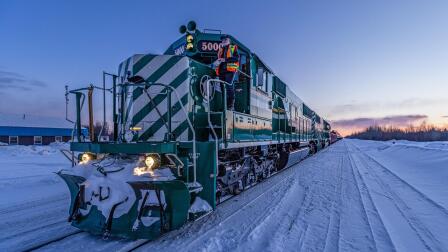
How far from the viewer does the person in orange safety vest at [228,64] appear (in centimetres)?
561

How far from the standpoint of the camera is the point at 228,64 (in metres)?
5.60

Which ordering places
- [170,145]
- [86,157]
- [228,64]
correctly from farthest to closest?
1. [228,64]
2. [86,157]
3. [170,145]

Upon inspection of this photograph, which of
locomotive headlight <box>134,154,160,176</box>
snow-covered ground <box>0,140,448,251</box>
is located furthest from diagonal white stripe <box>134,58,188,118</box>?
snow-covered ground <box>0,140,448,251</box>

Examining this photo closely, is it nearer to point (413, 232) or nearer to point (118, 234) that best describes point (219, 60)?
point (118, 234)

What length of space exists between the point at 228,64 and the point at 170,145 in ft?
7.68

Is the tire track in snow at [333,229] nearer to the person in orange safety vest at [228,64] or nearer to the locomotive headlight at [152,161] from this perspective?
the locomotive headlight at [152,161]

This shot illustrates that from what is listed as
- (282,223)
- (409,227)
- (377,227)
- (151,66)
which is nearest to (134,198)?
(282,223)

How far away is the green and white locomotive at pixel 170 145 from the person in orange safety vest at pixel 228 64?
0.72 feet

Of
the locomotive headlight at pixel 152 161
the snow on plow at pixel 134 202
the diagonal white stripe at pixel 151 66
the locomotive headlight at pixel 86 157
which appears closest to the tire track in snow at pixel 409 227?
the snow on plow at pixel 134 202

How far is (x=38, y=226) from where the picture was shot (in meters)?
4.44

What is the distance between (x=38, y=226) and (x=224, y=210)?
293 cm

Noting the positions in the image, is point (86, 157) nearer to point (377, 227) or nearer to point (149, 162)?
point (149, 162)

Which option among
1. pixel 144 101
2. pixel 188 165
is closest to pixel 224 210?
pixel 188 165

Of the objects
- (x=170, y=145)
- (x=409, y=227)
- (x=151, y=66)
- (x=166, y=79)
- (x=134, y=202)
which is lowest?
(x=409, y=227)
